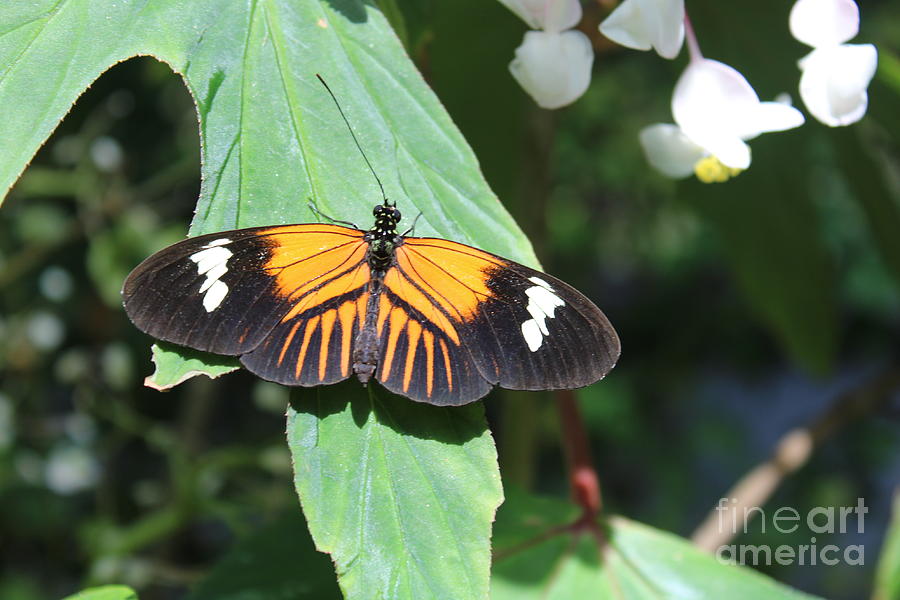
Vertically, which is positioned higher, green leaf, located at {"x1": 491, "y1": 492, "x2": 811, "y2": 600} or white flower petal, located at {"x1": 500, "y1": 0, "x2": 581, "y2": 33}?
white flower petal, located at {"x1": 500, "y1": 0, "x2": 581, "y2": 33}

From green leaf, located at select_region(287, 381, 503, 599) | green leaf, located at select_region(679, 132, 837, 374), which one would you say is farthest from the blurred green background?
green leaf, located at select_region(287, 381, 503, 599)

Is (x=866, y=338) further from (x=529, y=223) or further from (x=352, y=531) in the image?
(x=352, y=531)

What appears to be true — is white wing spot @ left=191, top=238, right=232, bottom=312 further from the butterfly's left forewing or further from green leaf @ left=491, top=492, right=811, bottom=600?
green leaf @ left=491, top=492, right=811, bottom=600

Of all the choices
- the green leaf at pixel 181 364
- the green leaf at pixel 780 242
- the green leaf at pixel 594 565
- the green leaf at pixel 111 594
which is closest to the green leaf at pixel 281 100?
the green leaf at pixel 181 364

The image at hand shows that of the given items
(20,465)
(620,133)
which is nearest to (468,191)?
(20,465)

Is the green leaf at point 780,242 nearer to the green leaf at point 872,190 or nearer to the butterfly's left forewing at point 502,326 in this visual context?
the green leaf at point 872,190

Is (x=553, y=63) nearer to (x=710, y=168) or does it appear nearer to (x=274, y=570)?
(x=710, y=168)
